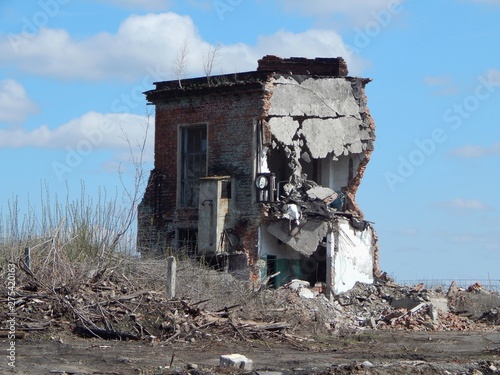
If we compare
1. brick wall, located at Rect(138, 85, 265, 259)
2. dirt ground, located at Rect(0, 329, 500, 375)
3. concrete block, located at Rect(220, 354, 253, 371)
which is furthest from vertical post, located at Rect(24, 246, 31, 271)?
brick wall, located at Rect(138, 85, 265, 259)

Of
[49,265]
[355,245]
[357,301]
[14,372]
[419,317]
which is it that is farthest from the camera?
[355,245]

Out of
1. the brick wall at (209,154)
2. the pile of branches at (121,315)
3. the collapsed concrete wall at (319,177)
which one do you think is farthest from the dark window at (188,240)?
the pile of branches at (121,315)

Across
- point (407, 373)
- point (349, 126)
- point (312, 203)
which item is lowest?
point (407, 373)

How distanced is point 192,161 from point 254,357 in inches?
513

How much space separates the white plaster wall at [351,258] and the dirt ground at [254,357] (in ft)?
25.1

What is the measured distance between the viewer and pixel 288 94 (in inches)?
984

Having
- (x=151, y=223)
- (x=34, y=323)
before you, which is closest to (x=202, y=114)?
(x=151, y=223)

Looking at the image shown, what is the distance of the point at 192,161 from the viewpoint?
2617 centimetres

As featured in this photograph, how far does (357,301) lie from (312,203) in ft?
9.35

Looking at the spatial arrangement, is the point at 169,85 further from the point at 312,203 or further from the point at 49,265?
the point at 49,265

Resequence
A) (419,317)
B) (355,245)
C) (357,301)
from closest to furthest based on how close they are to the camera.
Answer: (419,317)
(357,301)
(355,245)

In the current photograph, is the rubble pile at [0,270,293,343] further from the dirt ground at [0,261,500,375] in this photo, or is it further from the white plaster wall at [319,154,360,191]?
the white plaster wall at [319,154,360,191]

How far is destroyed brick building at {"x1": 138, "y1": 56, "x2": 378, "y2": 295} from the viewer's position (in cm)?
2456

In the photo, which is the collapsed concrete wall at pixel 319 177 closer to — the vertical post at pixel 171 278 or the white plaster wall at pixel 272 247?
the white plaster wall at pixel 272 247
